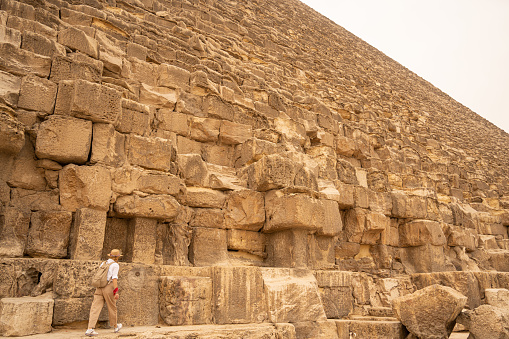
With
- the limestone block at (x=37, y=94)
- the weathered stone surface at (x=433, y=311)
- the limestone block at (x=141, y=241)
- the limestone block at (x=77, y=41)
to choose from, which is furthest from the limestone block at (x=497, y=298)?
the limestone block at (x=77, y=41)

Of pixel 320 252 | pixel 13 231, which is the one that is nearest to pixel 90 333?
pixel 13 231

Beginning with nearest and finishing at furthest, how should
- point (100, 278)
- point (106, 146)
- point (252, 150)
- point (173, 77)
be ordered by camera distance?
point (100, 278)
point (106, 146)
point (252, 150)
point (173, 77)

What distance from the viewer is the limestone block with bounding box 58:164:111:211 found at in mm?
3867

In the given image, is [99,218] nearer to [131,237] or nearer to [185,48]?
[131,237]

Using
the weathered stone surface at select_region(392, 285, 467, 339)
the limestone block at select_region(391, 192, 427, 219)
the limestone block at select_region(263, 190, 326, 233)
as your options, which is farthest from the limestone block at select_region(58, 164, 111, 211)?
the limestone block at select_region(391, 192, 427, 219)

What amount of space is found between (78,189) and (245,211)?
83.5 inches

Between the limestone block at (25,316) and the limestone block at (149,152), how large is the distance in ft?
5.87

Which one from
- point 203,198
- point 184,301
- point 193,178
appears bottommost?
point 184,301

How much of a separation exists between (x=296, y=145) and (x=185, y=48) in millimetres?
2782

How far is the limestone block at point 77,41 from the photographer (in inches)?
197

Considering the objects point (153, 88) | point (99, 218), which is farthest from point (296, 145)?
point (99, 218)

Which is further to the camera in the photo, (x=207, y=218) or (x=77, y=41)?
(x=77, y=41)

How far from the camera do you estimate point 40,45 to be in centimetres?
454

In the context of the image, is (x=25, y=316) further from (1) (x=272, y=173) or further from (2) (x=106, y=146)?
(1) (x=272, y=173)
